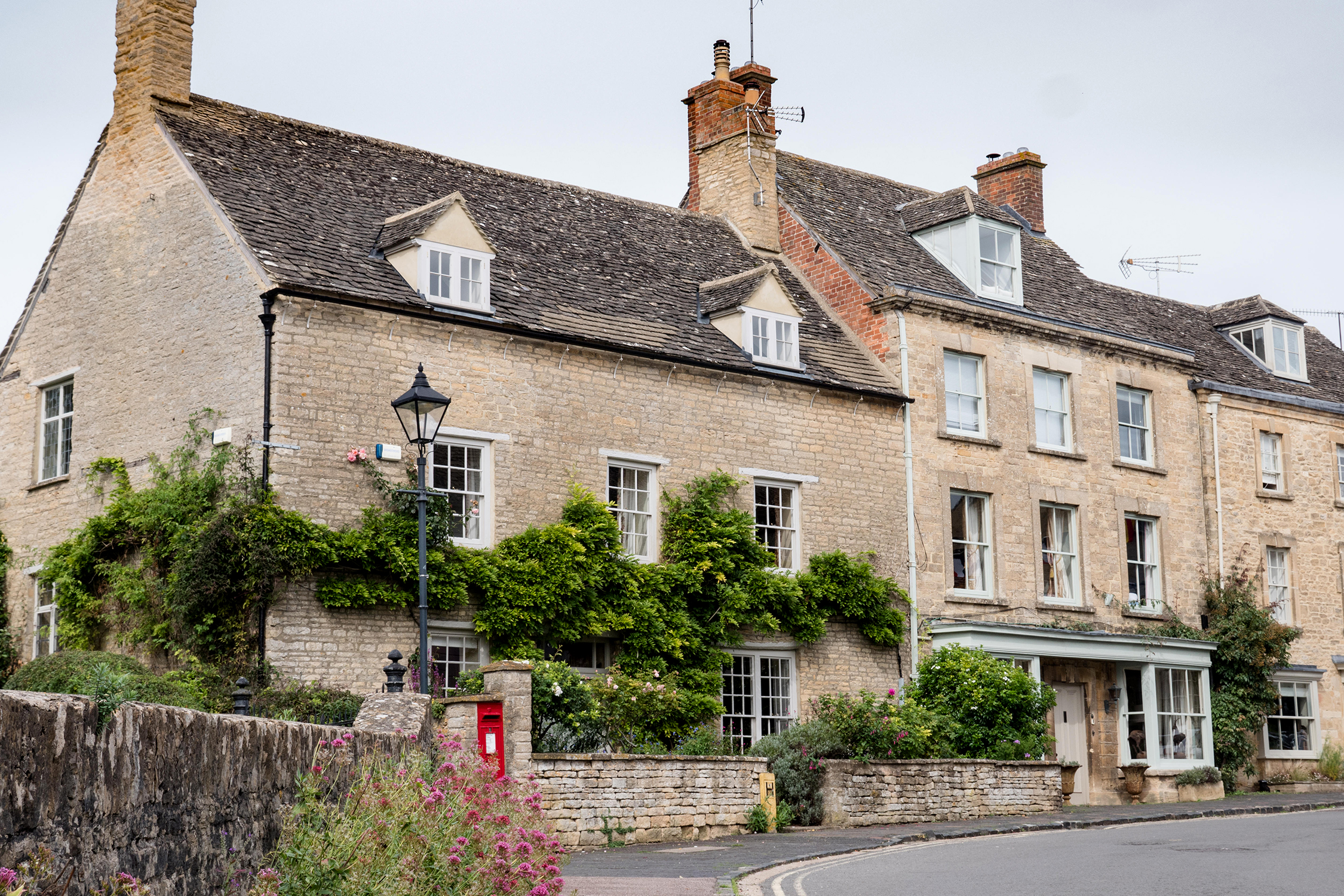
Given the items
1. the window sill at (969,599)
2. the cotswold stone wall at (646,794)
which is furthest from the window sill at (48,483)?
the window sill at (969,599)

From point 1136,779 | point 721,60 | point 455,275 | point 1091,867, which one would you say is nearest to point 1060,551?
point 1136,779

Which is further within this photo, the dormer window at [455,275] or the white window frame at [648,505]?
the white window frame at [648,505]

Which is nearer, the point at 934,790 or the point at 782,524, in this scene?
the point at 934,790

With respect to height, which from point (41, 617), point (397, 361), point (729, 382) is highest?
point (729, 382)

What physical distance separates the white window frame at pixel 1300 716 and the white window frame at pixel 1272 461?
363 centimetres

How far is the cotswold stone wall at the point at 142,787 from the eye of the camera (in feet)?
16.9

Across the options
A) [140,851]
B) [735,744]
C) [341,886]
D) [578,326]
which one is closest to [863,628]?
[735,744]

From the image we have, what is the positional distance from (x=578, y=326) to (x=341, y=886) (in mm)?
14110

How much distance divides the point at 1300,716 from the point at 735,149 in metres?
15.5

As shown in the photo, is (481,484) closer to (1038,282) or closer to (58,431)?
(58,431)

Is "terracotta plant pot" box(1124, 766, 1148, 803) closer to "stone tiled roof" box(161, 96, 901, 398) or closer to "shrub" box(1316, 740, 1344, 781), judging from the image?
"shrub" box(1316, 740, 1344, 781)

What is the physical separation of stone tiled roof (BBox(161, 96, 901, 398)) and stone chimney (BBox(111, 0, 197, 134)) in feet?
1.27

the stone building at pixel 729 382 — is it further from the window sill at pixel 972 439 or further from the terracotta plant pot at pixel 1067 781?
the terracotta plant pot at pixel 1067 781

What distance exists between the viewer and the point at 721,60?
27906 mm
